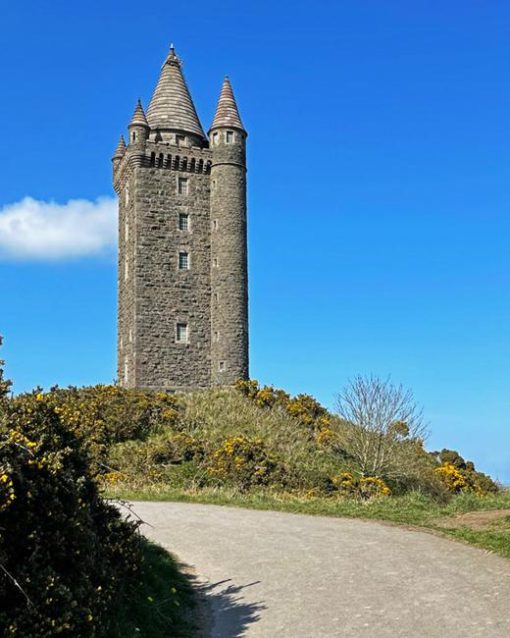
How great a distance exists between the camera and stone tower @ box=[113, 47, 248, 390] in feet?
125

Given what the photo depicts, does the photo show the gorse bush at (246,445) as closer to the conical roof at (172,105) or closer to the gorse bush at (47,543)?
the gorse bush at (47,543)

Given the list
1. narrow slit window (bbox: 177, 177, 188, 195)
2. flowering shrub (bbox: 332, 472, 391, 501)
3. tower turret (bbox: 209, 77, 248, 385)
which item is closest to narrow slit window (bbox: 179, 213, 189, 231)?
narrow slit window (bbox: 177, 177, 188, 195)

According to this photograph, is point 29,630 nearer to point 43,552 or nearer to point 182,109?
point 43,552

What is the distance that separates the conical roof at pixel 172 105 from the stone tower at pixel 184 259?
69 centimetres

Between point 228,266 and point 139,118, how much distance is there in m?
9.45

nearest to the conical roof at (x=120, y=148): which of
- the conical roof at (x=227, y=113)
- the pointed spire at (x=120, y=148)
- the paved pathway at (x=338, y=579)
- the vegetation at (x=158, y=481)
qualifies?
the pointed spire at (x=120, y=148)

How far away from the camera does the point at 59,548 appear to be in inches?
289

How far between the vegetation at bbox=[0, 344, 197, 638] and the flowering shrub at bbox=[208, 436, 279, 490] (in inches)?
480

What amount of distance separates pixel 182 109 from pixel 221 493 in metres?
27.9

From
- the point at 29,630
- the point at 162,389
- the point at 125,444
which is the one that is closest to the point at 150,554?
the point at 29,630

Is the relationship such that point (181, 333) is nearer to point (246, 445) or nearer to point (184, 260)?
point (184, 260)

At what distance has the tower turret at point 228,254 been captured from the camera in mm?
38438

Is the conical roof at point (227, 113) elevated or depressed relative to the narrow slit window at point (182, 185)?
elevated

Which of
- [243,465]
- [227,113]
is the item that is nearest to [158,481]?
[243,465]
